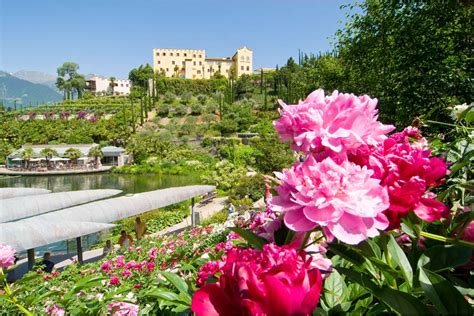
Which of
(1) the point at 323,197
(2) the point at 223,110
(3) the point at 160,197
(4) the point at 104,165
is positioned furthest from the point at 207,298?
(2) the point at 223,110

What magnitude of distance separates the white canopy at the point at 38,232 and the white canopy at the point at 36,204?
1.71 meters

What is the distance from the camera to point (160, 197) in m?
9.46

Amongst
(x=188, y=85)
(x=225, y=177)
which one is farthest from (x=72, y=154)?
(x=188, y=85)

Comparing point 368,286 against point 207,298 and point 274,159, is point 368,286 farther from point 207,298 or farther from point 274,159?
point 274,159

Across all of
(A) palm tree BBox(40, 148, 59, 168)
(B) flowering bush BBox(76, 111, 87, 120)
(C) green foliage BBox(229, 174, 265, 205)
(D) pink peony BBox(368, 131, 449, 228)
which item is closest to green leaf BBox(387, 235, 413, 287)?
(D) pink peony BBox(368, 131, 449, 228)

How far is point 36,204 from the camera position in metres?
8.06

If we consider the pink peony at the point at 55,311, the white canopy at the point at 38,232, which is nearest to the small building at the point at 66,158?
the white canopy at the point at 38,232

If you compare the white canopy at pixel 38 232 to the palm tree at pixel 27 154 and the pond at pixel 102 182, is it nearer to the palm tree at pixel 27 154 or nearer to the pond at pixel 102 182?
the pond at pixel 102 182

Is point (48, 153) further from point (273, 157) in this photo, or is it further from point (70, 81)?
point (70, 81)

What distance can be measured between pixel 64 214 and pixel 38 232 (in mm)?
1338

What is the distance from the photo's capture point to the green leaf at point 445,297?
22.5 inches

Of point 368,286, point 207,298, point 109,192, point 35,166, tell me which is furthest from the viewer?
point 35,166

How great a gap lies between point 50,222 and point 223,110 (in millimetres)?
35894

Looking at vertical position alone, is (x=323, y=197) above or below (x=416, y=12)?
below
